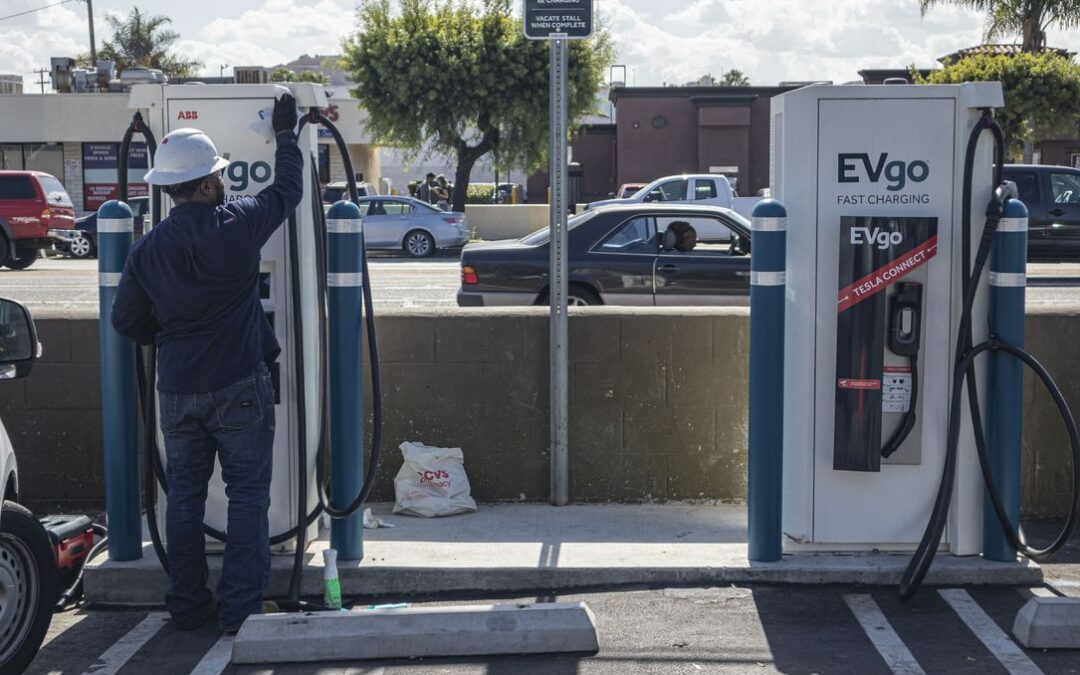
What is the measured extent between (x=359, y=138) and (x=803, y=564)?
40.0 metres

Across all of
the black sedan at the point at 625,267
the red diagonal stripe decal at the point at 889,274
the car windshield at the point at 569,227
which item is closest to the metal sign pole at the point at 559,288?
the red diagonal stripe decal at the point at 889,274

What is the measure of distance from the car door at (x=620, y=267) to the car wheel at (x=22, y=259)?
1625 centimetres

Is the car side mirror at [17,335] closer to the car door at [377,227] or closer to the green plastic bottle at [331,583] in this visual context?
the green plastic bottle at [331,583]

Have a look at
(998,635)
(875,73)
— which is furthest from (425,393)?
(875,73)

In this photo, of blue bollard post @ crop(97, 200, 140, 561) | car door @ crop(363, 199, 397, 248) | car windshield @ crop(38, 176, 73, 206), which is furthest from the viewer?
car door @ crop(363, 199, 397, 248)

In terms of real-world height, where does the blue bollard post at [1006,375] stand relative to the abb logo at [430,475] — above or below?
above

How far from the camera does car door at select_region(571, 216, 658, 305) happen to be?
12102 millimetres

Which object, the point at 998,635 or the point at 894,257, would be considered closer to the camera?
the point at 998,635

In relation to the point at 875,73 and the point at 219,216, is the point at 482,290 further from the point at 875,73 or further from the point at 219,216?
the point at 875,73

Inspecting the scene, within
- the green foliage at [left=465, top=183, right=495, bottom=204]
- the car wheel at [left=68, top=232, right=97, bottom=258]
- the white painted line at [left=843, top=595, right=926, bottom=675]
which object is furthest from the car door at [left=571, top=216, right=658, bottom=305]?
the green foliage at [left=465, top=183, right=495, bottom=204]

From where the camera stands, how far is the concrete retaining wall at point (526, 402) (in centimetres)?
670

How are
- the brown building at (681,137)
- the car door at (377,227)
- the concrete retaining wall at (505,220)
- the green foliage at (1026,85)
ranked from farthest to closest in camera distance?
the brown building at (681,137) → the green foliage at (1026,85) → the concrete retaining wall at (505,220) → the car door at (377,227)

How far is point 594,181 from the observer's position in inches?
1961

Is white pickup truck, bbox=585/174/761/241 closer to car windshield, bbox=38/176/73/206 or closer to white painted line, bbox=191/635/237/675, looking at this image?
car windshield, bbox=38/176/73/206
